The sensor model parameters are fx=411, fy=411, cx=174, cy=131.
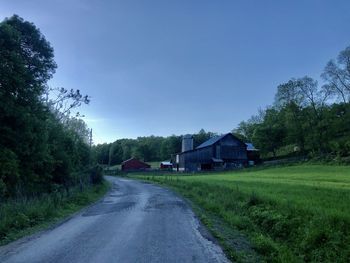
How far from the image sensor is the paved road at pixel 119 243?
31.9ft

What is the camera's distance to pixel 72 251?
34.4 feet

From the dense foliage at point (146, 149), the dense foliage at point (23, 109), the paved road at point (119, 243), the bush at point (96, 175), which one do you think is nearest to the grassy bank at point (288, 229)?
the paved road at point (119, 243)

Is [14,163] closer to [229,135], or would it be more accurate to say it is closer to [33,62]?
[33,62]

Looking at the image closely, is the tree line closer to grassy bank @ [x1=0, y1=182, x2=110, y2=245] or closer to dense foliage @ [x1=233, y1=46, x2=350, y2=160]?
dense foliage @ [x1=233, y1=46, x2=350, y2=160]

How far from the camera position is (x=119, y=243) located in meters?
11.6

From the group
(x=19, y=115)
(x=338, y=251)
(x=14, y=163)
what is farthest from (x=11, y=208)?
(x=338, y=251)

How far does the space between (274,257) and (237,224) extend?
5536mm

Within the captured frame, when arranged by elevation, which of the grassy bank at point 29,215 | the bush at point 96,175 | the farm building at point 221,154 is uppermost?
the farm building at point 221,154

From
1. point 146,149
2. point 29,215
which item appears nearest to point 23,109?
point 29,215

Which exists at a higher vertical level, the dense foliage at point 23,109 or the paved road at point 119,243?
the dense foliage at point 23,109

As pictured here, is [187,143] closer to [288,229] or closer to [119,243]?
[288,229]

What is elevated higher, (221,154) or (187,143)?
(187,143)

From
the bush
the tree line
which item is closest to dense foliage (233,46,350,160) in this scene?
the tree line

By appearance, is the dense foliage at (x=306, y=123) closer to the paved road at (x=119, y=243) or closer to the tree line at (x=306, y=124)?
the tree line at (x=306, y=124)
